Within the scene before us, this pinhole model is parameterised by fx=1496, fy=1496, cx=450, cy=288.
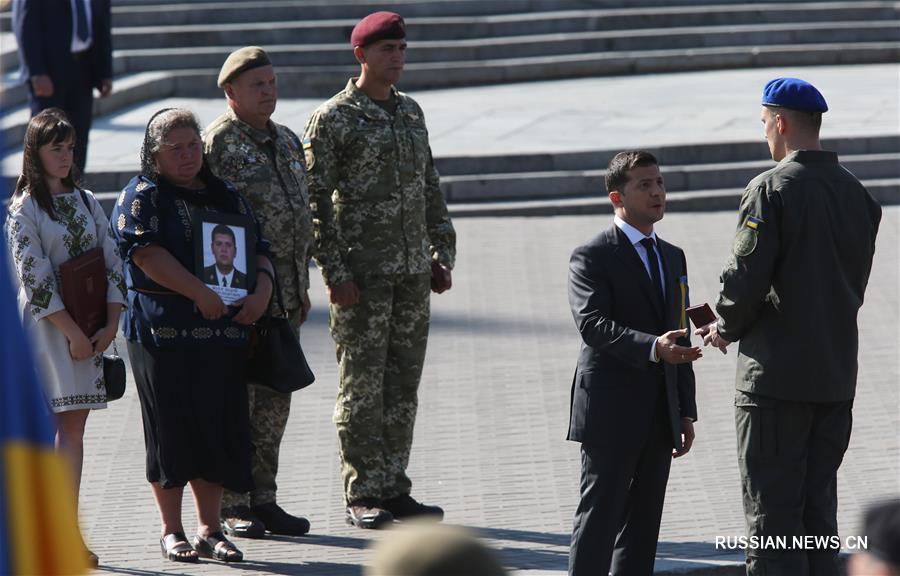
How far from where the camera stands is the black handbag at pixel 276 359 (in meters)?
5.88

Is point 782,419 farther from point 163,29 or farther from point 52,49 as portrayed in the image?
point 163,29

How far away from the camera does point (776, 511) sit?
5012 mm

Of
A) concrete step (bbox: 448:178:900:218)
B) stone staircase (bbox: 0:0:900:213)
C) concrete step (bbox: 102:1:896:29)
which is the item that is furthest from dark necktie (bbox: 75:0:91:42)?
concrete step (bbox: 102:1:896:29)

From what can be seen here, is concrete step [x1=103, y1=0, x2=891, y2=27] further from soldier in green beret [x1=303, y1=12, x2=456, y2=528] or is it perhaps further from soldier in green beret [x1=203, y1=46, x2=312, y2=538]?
soldier in green beret [x1=203, y1=46, x2=312, y2=538]

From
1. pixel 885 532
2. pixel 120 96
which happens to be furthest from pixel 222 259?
pixel 120 96

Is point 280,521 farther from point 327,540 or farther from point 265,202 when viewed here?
point 265,202

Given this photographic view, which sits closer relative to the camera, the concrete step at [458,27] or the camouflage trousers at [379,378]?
the camouflage trousers at [379,378]

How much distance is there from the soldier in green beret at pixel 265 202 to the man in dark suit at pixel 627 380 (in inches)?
57.2

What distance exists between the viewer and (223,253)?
5.75 m

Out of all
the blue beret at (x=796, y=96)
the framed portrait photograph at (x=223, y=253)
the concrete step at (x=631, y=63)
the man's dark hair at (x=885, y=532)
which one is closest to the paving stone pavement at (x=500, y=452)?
the blue beret at (x=796, y=96)

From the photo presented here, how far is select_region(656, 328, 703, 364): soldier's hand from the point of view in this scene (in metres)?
4.99

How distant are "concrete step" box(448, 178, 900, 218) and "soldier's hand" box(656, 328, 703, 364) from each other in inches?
326

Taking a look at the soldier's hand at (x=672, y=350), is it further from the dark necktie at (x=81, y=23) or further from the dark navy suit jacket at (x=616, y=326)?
the dark necktie at (x=81, y=23)

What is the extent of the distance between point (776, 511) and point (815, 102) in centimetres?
138
